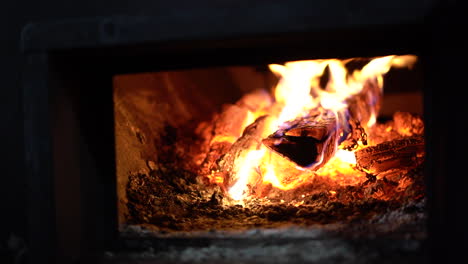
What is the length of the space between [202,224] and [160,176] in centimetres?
29

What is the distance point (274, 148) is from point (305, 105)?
0.87ft

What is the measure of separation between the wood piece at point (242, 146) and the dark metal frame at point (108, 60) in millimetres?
412

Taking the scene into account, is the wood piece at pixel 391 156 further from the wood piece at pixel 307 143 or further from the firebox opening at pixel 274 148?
the wood piece at pixel 307 143

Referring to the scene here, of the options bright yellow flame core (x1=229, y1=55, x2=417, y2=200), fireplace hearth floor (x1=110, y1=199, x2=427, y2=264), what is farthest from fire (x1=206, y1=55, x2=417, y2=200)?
fireplace hearth floor (x1=110, y1=199, x2=427, y2=264)

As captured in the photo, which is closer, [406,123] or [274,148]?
[274,148]

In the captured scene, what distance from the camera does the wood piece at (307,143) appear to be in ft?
4.81

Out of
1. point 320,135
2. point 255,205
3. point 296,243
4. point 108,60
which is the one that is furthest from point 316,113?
point 108,60

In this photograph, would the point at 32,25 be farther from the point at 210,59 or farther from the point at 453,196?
the point at 453,196

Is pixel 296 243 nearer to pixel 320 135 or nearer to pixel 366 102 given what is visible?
pixel 320 135

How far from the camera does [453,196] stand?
0.98 m

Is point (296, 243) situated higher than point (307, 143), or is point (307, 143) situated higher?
point (307, 143)

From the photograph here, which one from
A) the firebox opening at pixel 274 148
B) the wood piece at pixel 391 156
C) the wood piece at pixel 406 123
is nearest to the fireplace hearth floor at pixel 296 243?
the firebox opening at pixel 274 148

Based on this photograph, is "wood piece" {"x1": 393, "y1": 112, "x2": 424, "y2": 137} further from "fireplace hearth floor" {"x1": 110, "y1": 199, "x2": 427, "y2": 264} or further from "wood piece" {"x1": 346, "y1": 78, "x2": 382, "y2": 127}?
"fireplace hearth floor" {"x1": 110, "y1": 199, "x2": 427, "y2": 264}

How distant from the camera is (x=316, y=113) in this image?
1.62 metres
